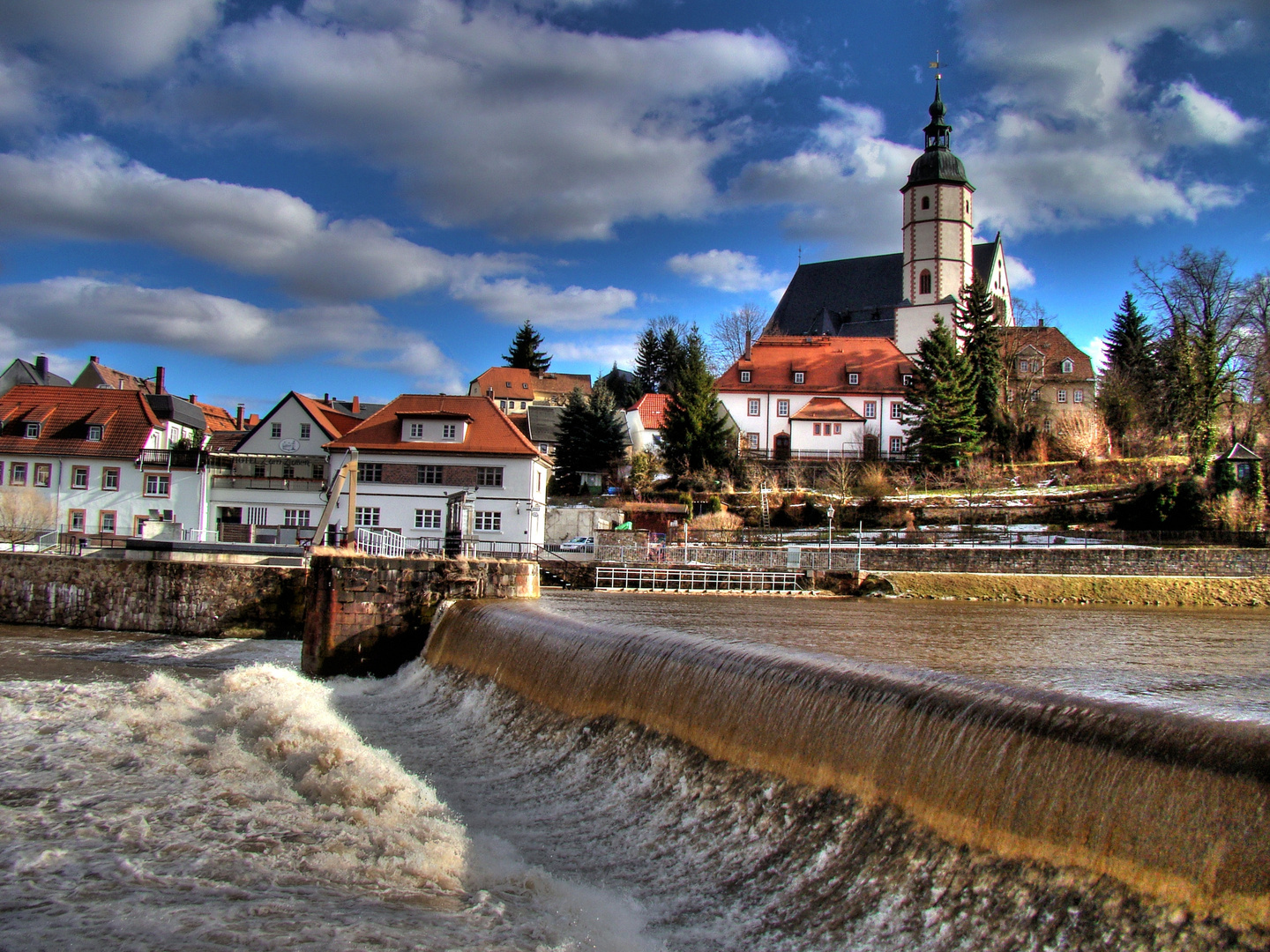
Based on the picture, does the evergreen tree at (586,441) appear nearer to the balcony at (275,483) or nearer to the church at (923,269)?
the church at (923,269)

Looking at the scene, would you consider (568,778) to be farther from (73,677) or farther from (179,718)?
(73,677)

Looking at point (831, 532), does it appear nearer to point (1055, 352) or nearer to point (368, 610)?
point (368, 610)

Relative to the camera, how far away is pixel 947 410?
5653 centimetres

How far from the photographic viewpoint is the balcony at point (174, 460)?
151 feet

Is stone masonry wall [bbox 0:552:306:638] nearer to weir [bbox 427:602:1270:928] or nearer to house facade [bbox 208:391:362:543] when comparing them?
house facade [bbox 208:391:362:543]

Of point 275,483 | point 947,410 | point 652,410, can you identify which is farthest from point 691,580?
point 652,410

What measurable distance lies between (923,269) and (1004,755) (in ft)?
259

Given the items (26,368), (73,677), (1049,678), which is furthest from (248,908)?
(26,368)

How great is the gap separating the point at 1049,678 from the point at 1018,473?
157 ft

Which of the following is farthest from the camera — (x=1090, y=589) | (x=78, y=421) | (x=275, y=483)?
(x=78, y=421)

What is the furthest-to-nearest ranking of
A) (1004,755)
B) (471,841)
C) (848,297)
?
(848,297), (471,841), (1004,755)

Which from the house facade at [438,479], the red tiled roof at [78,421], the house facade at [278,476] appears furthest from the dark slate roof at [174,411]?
the house facade at [438,479]

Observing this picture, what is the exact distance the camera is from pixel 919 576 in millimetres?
37344

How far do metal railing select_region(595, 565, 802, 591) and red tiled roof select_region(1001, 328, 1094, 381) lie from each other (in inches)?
1585
